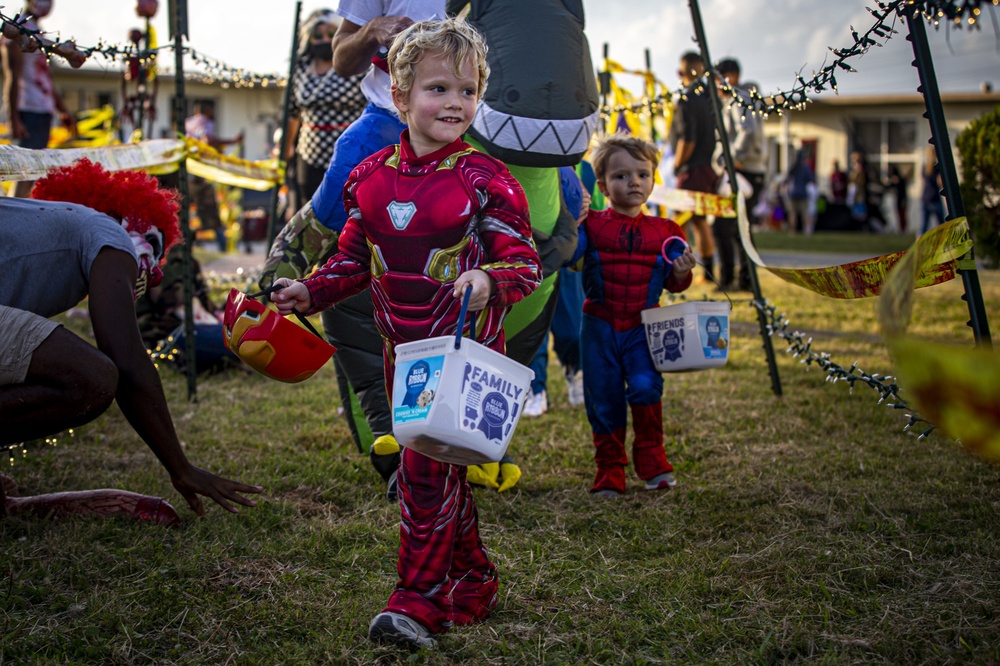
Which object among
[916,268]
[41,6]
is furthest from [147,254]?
[41,6]

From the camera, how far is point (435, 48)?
232 cm

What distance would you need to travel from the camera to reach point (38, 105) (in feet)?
21.9

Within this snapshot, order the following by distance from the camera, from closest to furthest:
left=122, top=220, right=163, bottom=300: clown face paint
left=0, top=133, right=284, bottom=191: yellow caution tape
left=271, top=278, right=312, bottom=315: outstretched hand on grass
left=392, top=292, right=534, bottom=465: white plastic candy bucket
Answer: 1. left=392, top=292, right=534, bottom=465: white plastic candy bucket
2. left=271, top=278, right=312, bottom=315: outstretched hand on grass
3. left=122, top=220, right=163, bottom=300: clown face paint
4. left=0, top=133, right=284, bottom=191: yellow caution tape

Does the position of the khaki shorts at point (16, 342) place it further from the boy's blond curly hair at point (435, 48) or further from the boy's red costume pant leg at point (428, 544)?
the boy's blond curly hair at point (435, 48)

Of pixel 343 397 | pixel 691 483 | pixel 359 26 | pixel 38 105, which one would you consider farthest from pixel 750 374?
pixel 38 105

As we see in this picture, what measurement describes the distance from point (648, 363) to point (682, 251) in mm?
439

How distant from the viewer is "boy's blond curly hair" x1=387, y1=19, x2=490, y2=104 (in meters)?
2.32

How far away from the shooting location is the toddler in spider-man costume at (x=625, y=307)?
3508 mm

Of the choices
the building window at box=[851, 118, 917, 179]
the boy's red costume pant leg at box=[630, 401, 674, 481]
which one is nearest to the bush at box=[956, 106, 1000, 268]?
the boy's red costume pant leg at box=[630, 401, 674, 481]

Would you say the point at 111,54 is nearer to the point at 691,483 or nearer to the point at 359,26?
the point at 359,26

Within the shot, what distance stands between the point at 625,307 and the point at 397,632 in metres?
1.67

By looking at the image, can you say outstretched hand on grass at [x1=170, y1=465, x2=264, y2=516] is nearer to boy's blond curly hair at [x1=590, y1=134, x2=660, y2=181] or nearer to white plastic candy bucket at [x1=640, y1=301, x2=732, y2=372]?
white plastic candy bucket at [x1=640, y1=301, x2=732, y2=372]

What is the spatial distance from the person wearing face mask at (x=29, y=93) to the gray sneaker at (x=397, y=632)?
5.50 m

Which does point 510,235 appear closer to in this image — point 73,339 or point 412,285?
point 412,285
